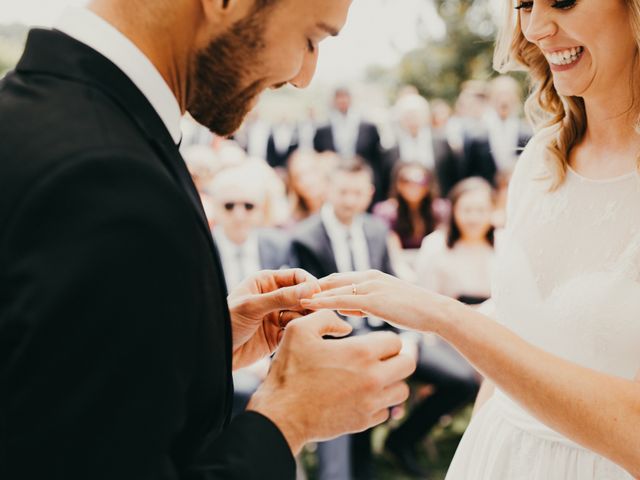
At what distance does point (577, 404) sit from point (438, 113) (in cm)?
838

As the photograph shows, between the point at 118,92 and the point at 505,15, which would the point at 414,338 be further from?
the point at 118,92

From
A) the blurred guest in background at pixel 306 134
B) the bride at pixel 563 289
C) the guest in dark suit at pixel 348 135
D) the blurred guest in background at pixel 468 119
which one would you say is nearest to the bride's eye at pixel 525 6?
the bride at pixel 563 289

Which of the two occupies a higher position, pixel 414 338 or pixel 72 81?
pixel 72 81

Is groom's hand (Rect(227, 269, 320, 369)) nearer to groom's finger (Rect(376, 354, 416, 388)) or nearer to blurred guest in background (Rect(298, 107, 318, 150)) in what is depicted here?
groom's finger (Rect(376, 354, 416, 388))

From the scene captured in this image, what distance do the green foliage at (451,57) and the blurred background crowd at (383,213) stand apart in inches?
267

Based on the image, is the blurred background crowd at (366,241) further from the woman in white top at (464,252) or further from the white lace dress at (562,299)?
the white lace dress at (562,299)

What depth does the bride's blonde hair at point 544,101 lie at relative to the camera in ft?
5.89

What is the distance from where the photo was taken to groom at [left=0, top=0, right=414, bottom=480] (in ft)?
2.44

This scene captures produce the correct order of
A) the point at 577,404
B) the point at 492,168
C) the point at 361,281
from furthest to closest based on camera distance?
the point at 492,168 < the point at 361,281 < the point at 577,404

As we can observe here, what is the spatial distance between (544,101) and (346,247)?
92.4 inches

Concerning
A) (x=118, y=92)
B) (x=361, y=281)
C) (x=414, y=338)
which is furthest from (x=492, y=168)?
(x=118, y=92)

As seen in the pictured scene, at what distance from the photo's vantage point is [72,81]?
0.90m

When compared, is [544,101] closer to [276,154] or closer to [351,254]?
[351,254]

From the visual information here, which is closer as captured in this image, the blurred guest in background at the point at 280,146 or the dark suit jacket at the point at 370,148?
the dark suit jacket at the point at 370,148
